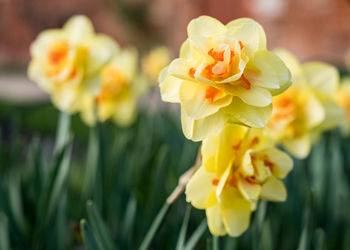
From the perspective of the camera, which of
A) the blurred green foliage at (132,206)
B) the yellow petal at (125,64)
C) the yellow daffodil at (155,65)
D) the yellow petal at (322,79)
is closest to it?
the blurred green foliage at (132,206)

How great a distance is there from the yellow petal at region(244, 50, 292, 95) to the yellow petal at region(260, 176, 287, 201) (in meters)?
0.15

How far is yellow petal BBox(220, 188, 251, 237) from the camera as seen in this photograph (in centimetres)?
59

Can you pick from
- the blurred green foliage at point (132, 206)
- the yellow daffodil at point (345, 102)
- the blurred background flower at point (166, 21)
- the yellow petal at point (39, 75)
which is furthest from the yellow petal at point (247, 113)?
the blurred background flower at point (166, 21)

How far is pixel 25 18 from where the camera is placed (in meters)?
11.4

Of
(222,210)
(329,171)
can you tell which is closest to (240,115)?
(222,210)

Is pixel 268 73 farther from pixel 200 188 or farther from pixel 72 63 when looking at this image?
pixel 72 63

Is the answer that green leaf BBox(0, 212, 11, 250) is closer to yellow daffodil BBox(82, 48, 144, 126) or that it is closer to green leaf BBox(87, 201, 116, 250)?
green leaf BBox(87, 201, 116, 250)

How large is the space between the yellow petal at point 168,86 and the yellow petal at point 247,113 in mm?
75

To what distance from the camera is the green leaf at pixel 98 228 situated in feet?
2.17

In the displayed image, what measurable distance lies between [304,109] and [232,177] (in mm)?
479

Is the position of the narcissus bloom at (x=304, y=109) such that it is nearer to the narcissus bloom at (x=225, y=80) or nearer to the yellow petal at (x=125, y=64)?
the narcissus bloom at (x=225, y=80)

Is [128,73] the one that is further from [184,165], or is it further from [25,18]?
[25,18]

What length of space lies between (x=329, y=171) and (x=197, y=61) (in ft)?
2.64

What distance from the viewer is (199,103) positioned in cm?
53
